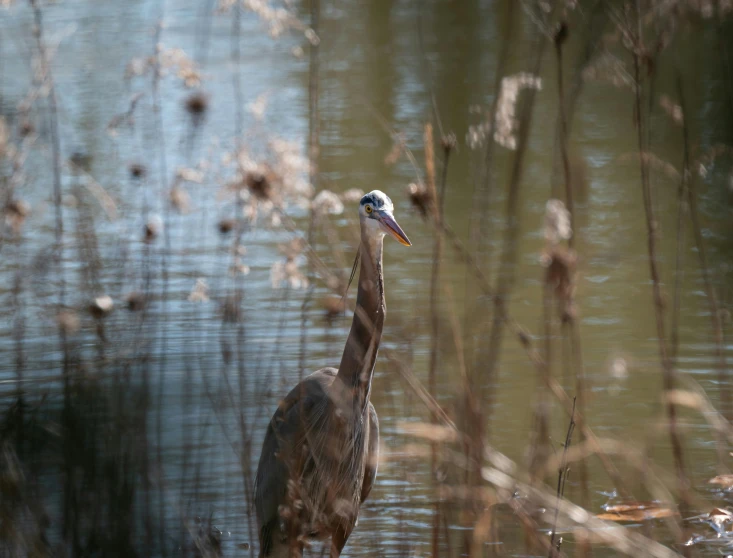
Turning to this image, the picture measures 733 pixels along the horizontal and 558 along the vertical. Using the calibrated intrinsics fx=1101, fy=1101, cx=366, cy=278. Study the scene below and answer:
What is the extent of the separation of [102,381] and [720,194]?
532 centimetres

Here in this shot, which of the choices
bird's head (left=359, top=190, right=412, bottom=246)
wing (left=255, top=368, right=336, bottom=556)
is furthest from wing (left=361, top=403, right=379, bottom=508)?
bird's head (left=359, top=190, right=412, bottom=246)

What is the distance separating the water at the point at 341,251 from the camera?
9.52ft

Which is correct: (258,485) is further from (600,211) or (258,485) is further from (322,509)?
(600,211)

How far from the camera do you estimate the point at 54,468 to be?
8.71 feet

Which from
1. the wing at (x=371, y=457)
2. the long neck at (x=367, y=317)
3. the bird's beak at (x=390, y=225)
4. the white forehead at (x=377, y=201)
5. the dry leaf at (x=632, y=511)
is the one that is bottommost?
the dry leaf at (x=632, y=511)

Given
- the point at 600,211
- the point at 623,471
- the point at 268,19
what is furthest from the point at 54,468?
the point at 600,211

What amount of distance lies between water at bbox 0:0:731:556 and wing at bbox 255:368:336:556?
4.7 inches

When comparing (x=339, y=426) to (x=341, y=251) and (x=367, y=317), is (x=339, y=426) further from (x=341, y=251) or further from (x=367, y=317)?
(x=341, y=251)

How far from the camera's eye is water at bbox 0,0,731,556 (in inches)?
114

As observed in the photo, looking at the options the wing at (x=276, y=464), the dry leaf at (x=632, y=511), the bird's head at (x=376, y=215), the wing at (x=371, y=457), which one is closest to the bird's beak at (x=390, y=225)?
the bird's head at (x=376, y=215)

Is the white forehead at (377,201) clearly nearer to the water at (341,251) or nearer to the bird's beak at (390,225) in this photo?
the bird's beak at (390,225)

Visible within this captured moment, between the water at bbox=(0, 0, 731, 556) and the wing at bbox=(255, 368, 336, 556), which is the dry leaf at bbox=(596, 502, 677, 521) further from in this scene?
the wing at bbox=(255, 368, 336, 556)

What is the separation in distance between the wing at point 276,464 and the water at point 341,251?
12 centimetres

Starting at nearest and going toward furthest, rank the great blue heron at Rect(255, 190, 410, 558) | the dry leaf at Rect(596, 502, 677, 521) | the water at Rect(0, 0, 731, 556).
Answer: the water at Rect(0, 0, 731, 556) → the great blue heron at Rect(255, 190, 410, 558) → the dry leaf at Rect(596, 502, 677, 521)
